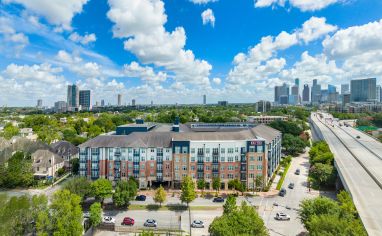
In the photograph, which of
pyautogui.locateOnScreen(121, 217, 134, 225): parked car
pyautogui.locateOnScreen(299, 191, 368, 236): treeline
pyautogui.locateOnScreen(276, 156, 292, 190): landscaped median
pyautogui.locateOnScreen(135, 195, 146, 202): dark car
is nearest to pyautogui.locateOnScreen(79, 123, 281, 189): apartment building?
pyautogui.locateOnScreen(276, 156, 292, 190): landscaped median

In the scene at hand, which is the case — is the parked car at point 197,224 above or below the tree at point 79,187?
below

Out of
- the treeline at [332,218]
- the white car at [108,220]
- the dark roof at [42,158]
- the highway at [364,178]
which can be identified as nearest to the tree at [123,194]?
the white car at [108,220]

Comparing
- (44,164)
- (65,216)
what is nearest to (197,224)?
(65,216)

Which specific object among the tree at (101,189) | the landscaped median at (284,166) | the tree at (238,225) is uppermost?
the tree at (238,225)

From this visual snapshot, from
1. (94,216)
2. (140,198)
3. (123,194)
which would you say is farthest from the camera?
(140,198)

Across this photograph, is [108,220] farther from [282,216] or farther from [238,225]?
[282,216]

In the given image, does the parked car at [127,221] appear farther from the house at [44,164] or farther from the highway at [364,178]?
the house at [44,164]

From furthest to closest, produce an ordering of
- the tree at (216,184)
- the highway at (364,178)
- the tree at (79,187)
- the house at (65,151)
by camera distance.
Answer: the house at (65,151) < the tree at (216,184) < the tree at (79,187) < the highway at (364,178)
